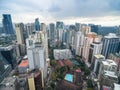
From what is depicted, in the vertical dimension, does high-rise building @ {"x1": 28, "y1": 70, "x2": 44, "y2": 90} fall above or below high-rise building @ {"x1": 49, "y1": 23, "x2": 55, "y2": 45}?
below

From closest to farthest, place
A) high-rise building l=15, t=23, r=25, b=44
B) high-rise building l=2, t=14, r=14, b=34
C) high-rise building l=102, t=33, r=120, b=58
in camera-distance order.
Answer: high-rise building l=102, t=33, r=120, b=58 < high-rise building l=15, t=23, r=25, b=44 < high-rise building l=2, t=14, r=14, b=34

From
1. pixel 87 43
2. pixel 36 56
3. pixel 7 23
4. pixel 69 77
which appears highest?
pixel 7 23

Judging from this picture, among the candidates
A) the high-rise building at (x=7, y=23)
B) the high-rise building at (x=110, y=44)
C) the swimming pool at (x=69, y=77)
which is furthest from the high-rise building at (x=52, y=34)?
the swimming pool at (x=69, y=77)

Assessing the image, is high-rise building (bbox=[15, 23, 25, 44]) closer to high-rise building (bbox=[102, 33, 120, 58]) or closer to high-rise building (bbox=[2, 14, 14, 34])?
high-rise building (bbox=[2, 14, 14, 34])

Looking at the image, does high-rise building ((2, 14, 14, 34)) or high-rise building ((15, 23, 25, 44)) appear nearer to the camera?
high-rise building ((15, 23, 25, 44))

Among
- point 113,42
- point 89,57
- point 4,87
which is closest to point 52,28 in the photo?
point 89,57

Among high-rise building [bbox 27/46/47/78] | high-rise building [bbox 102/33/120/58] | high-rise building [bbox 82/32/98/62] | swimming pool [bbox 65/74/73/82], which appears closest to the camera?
high-rise building [bbox 27/46/47/78]

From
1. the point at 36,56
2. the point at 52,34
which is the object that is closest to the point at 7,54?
the point at 36,56

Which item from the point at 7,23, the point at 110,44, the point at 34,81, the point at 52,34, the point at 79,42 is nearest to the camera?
the point at 34,81

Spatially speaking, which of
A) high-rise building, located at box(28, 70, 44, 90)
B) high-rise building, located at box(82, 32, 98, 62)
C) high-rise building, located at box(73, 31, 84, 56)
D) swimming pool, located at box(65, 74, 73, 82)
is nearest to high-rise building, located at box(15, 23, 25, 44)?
high-rise building, located at box(73, 31, 84, 56)

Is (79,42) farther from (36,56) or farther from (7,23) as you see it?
(7,23)
